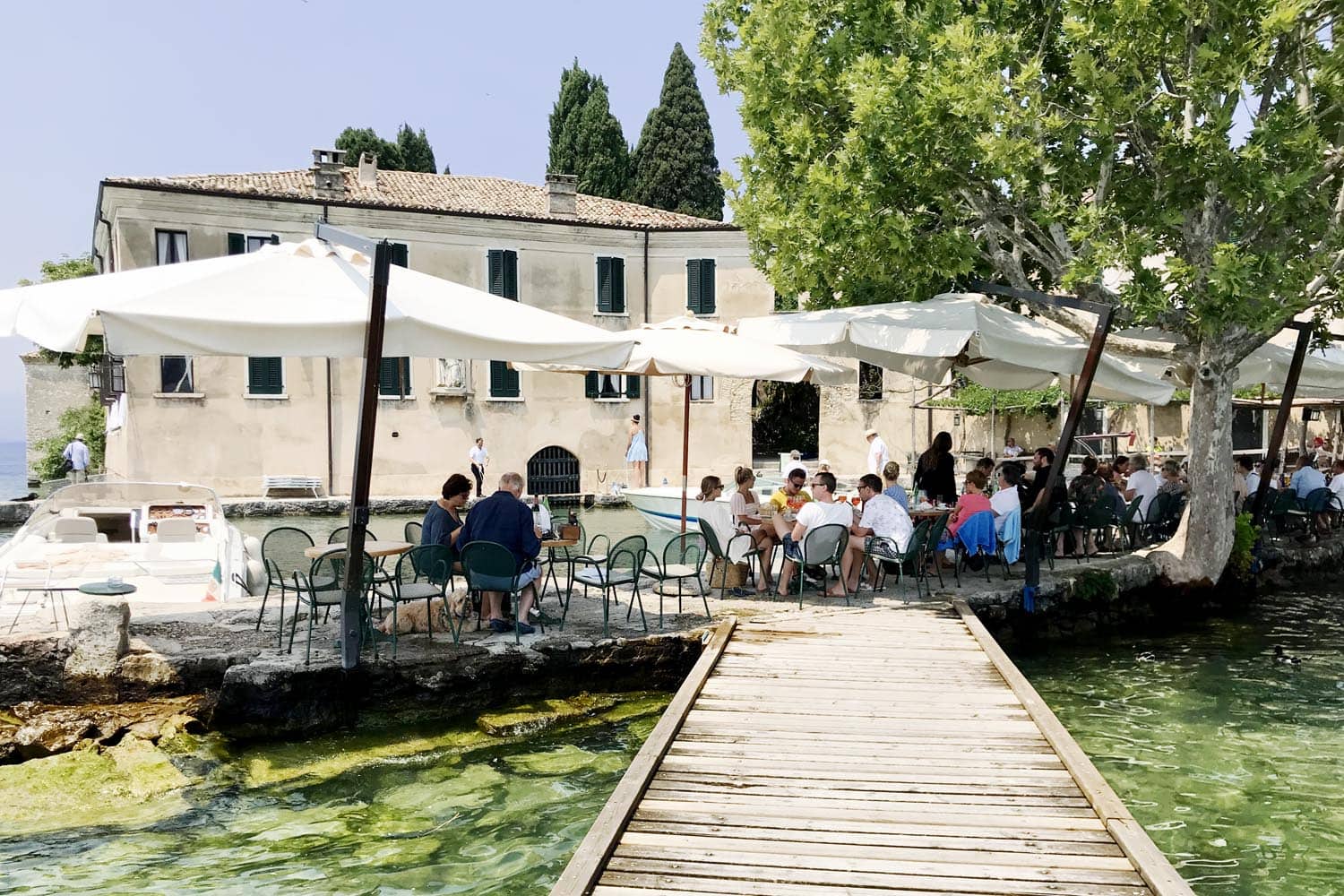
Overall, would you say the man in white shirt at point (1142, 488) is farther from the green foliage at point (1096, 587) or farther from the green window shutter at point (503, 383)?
the green window shutter at point (503, 383)

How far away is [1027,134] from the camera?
11516 millimetres

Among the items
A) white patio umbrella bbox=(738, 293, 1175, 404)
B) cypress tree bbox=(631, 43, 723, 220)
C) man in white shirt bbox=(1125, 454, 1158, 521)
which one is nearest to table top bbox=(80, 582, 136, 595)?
white patio umbrella bbox=(738, 293, 1175, 404)

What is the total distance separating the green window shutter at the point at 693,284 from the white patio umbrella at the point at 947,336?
1994 centimetres

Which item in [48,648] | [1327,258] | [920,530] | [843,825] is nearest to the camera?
[843,825]

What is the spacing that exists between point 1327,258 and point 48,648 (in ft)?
39.5

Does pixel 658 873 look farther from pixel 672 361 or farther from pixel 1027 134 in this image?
pixel 1027 134

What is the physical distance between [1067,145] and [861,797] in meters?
8.33

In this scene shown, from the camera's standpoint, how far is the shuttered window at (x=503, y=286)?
30453 millimetres


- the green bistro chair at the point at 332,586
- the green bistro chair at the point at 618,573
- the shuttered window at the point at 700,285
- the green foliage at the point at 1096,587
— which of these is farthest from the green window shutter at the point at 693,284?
the green bistro chair at the point at 332,586

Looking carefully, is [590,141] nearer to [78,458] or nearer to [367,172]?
[367,172]

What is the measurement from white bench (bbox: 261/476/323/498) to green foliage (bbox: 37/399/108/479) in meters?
8.99

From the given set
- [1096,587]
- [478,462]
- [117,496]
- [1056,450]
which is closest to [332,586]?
[1056,450]

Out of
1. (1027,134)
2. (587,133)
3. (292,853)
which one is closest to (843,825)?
(292,853)

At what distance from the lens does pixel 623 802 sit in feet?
17.1
